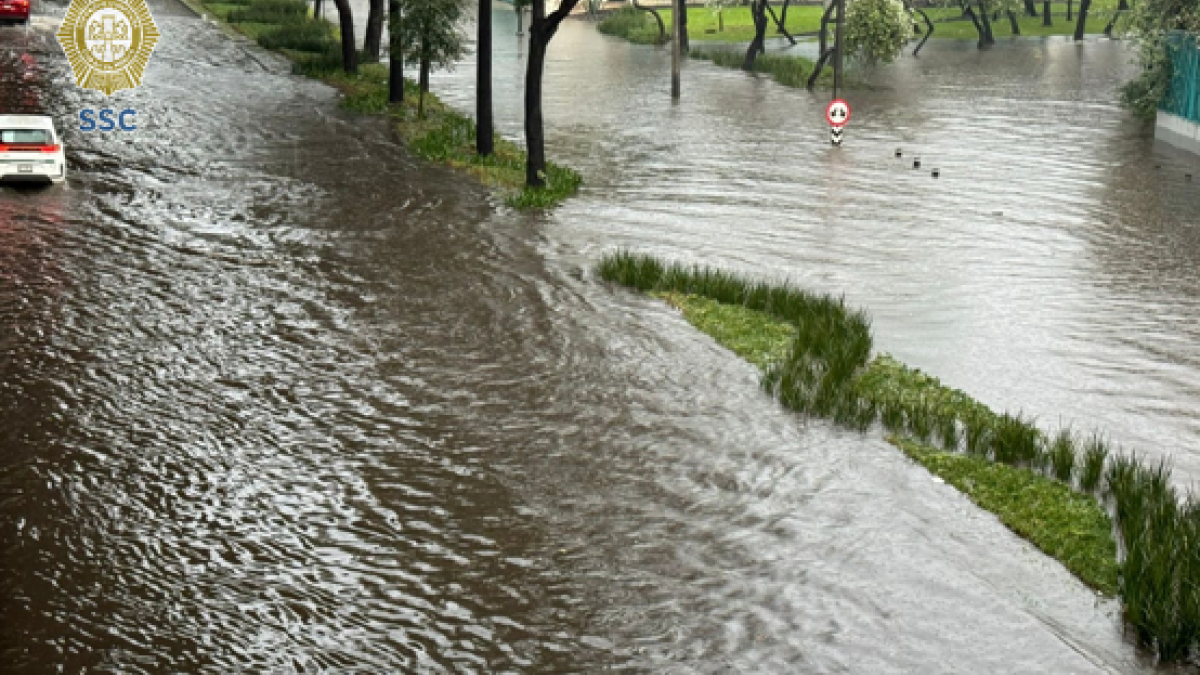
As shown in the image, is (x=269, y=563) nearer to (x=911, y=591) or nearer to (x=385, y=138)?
(x=911, y=591)

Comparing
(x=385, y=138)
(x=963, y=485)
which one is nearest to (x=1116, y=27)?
(x=385, y=138)

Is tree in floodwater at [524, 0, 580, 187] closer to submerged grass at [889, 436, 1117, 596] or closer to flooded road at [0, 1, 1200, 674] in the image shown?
flooded road at [0, 1, 1200, 674]

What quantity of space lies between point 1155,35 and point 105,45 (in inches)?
1258

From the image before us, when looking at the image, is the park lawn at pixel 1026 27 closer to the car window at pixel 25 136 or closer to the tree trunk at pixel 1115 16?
the tree trunk at pixel 1115 16

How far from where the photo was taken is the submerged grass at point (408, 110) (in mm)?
31453

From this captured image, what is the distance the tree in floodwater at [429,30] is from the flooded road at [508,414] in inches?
121

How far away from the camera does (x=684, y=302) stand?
73.0 feet

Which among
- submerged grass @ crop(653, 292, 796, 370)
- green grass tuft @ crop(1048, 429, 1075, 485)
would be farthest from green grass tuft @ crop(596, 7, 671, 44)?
green grass tuft @ crop(1048, 429, 1075, 485)

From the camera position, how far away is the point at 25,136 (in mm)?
28594

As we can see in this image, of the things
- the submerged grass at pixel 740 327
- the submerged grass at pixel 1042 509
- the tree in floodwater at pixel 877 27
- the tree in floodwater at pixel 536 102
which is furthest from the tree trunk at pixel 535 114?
the tree in floodwater at pixel 877 27

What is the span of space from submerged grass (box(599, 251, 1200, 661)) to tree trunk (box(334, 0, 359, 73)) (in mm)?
25508

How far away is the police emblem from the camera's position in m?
42.7

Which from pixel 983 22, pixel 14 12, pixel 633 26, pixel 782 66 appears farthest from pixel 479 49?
pixel 983 22

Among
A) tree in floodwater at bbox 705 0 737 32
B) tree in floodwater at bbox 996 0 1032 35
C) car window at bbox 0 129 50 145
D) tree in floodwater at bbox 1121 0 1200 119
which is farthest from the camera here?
tree in floodwater at bbox 996 0 1032 35
